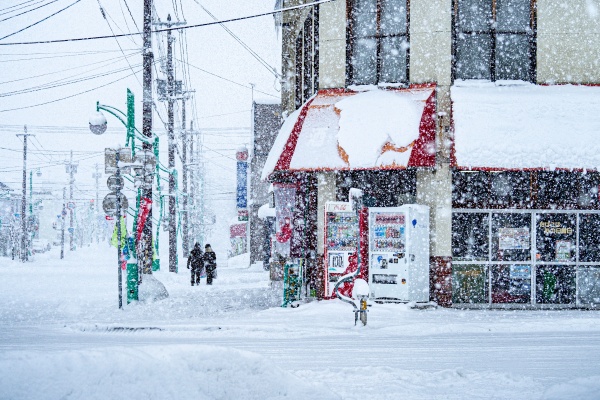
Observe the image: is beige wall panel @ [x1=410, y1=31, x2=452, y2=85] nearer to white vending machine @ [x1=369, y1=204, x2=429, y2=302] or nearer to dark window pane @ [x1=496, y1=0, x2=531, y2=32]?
dark window pane @ [x1=496, y1=0, x2=531, y2=32]

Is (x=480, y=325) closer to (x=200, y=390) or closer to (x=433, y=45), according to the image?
(x=433, y=45)

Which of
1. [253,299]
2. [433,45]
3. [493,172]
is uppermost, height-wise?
[433,45]

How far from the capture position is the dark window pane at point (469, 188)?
1648 cm

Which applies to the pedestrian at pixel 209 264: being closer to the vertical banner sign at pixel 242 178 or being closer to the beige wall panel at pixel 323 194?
the vertical banner sign at pixel 242 178

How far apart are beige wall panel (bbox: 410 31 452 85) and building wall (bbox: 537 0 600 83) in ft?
7.76

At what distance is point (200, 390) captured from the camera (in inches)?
218

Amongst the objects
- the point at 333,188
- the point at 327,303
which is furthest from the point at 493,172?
the point at 327,303

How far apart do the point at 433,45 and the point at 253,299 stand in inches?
364

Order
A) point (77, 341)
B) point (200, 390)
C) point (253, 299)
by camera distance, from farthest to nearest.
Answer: point (253, 299) → point (77, 341) → point (200, 390)

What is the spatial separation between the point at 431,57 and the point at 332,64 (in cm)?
254

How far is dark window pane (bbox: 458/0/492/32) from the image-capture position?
54.7 feet

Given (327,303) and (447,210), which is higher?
(447,210)

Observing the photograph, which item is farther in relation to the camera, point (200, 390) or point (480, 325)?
point (480, 325)

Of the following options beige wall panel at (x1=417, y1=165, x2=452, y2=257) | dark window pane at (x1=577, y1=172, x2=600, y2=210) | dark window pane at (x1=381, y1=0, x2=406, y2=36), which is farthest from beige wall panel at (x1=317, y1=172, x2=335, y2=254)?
dark window pane at (x1=577, y1=172, x2=600, y2=210)
